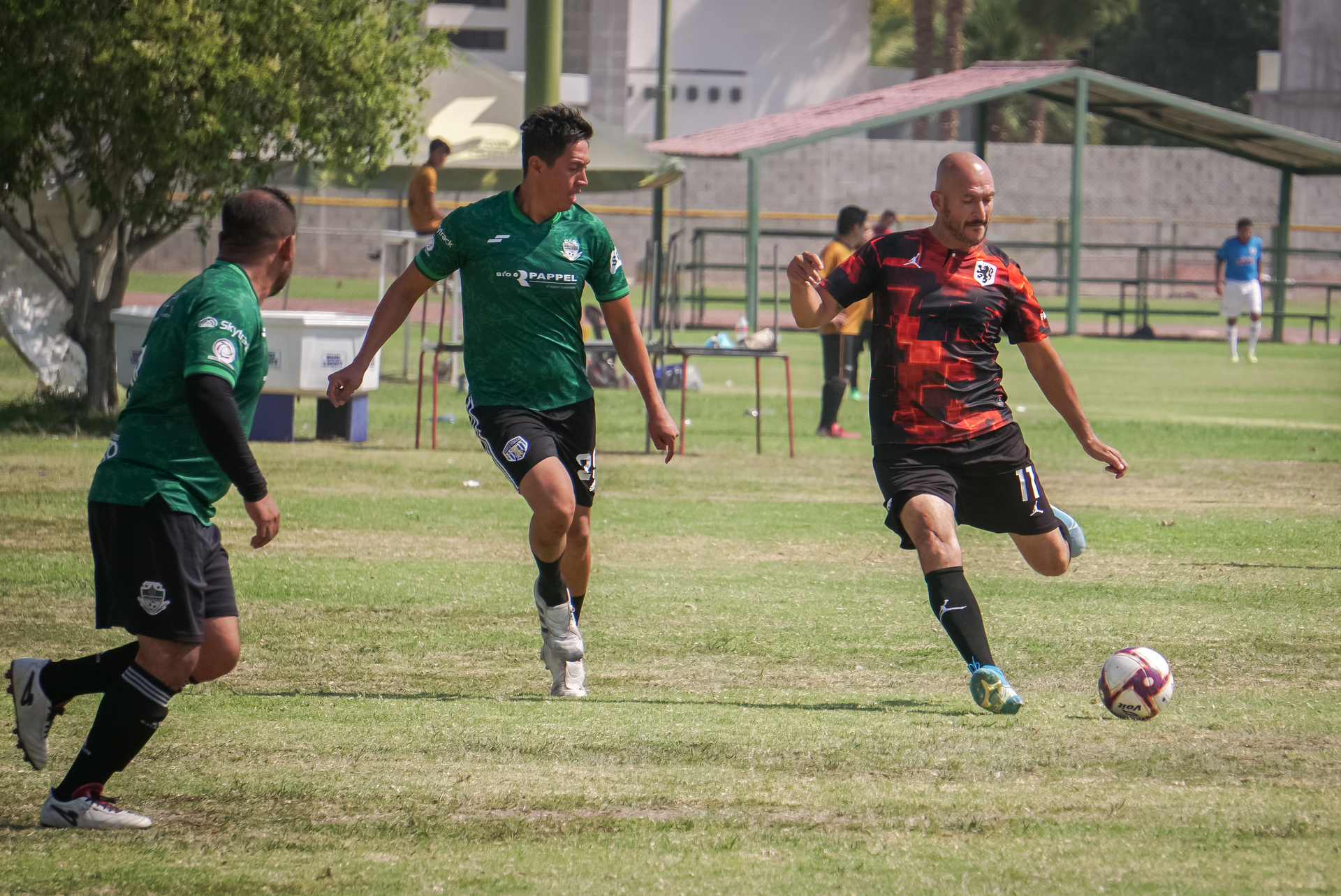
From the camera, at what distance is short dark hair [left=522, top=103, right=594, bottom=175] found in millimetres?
6078

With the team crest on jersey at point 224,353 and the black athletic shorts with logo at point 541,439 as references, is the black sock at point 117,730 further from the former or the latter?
Result: the black athletic shorts with logo at point 541,439

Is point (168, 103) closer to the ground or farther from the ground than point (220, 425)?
farther from the ground

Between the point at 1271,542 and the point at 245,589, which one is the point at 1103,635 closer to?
the point at 1271,542

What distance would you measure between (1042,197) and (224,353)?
40.8 metres

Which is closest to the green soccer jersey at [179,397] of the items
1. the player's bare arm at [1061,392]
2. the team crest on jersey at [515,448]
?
the team crest on jersey at [515,448]

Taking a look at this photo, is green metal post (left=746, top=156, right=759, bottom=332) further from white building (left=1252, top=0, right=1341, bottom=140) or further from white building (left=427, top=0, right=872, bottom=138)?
white building (left=1252, top=0, right=1341, bottom=140)

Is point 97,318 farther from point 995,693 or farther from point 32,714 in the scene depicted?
point 995,693

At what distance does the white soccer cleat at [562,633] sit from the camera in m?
6.02

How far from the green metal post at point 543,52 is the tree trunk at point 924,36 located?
3998 centimetres

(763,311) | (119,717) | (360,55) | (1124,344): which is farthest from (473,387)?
(763,311)

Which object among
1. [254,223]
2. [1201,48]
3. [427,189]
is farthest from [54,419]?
[1201,48]

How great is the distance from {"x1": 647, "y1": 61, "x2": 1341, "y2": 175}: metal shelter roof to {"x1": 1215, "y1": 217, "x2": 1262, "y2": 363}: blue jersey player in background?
2.86 metres

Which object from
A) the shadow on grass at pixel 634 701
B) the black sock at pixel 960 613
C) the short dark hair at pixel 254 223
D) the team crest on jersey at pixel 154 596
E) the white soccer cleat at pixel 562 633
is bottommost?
the shadow on grass at pixel 634 701

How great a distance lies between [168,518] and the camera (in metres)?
4.38
